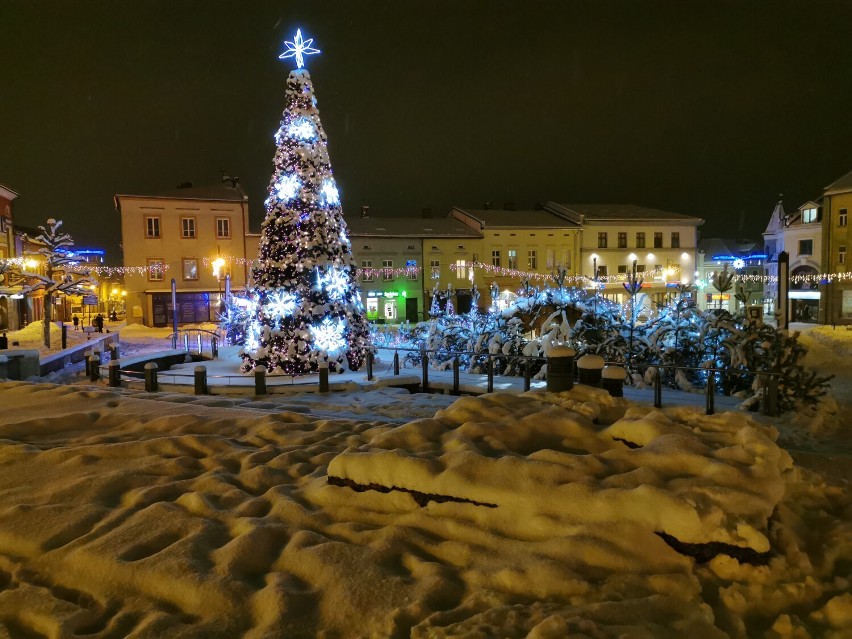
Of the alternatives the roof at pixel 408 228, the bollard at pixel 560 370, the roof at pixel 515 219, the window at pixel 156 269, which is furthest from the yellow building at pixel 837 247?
the window at pixel 156 269

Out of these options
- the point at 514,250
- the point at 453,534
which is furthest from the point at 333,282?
the point at 514,250

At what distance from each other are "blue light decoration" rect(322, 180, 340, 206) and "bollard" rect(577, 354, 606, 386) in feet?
31.1

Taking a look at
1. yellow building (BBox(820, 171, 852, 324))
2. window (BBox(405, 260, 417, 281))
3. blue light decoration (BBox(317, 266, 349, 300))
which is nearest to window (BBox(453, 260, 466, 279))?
window (BBox(405, 260, 417, 281))

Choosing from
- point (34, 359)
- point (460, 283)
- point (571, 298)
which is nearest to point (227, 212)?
point (460, 283)

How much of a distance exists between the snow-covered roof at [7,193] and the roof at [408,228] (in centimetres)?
2240

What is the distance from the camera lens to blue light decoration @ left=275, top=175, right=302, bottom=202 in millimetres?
15281

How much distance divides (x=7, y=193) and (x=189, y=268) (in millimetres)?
11807

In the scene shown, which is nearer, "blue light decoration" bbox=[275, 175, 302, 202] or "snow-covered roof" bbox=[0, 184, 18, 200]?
"blue light decoration" bbox=[275, 175, 302, 202]

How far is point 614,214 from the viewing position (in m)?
52.6

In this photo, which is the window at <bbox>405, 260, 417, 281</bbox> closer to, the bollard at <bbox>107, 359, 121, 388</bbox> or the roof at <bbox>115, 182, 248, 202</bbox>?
the roof at <bbox>115, 182, 248, 202</bbox>

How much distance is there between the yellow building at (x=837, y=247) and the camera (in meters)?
40.2

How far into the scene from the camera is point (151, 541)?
16.1ft

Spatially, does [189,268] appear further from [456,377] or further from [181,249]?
[456,377]

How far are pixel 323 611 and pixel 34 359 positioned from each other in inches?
651
